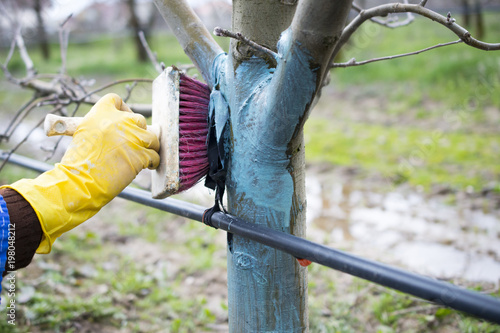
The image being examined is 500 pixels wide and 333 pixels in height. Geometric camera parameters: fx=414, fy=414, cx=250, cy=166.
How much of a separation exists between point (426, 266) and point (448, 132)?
3.19 meters

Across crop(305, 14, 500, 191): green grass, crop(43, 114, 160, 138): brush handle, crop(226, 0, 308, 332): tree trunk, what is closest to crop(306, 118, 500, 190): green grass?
crop(305, 14, 500, 191): green grass

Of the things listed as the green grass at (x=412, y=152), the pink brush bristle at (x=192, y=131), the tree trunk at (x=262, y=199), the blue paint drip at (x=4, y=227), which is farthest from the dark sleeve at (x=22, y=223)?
the green grass at (x=412, y=152)

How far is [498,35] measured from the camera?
8805 mm

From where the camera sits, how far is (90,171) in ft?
4.18

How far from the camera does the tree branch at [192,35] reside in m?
1.46

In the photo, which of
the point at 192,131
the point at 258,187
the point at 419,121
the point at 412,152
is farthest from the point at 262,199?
the point at 419,121

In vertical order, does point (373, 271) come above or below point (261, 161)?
below

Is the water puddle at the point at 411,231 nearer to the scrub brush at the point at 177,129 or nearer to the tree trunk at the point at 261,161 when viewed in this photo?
the tree trunk at the point at 261,161

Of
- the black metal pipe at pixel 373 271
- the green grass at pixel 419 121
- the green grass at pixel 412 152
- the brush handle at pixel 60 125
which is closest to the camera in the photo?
the black metal pipe at pixel 373 271

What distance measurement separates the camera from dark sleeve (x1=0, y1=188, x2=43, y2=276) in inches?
46.9

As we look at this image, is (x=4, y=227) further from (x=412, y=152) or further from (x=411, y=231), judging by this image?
(x=412, y=152)

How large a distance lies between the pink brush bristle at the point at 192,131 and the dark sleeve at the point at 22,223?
0.44 m

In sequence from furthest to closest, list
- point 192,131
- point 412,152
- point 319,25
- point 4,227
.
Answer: point 412,152, point 192,131, point 4,227, point 319,25

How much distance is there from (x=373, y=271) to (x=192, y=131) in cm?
75
